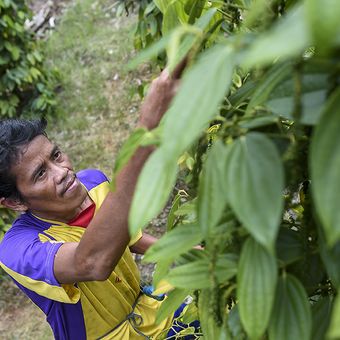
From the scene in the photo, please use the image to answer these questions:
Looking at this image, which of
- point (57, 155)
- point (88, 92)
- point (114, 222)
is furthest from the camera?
point (88, 92)

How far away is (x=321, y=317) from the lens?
0.52m

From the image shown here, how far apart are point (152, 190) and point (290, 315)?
0.57ft

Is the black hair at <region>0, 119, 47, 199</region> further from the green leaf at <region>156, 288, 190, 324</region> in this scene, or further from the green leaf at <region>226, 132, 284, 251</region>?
the green leaf at <region>226, 132, 284, 251</region>

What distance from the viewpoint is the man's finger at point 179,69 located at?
619 mm

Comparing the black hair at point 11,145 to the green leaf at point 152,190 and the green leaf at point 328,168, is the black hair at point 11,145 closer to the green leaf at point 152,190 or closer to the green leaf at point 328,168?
the green leaf at point 152,190

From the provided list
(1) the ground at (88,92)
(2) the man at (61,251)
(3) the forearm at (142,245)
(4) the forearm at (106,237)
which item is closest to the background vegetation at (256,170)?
(4) the forearm at (106,237)

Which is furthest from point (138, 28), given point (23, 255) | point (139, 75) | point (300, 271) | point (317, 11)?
point (317, 11)

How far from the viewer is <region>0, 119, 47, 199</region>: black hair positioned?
1.25 metres

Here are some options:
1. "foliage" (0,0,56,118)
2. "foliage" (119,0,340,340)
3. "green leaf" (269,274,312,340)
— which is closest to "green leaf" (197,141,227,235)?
"foliage" (119,0,340,340)

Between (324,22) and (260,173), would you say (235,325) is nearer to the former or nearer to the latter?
(260,173)

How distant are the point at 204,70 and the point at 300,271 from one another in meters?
0.27

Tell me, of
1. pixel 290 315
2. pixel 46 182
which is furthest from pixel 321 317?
pixel 46 182

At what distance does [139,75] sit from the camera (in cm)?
344

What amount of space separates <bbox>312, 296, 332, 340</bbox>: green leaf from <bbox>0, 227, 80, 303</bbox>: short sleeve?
72cm
